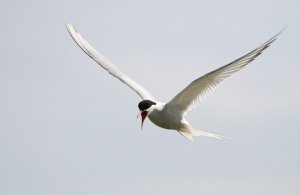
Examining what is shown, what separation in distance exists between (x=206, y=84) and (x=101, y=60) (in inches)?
148

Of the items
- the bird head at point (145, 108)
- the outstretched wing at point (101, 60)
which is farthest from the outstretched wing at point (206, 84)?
the outstretched wing at point (101, 60)

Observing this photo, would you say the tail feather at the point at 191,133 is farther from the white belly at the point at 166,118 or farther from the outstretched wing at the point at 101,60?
the outstretched wing at the point at 101,60

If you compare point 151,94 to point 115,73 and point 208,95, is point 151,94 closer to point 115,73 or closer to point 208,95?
point 115,73

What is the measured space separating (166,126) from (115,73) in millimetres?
2937

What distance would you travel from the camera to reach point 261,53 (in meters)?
10.4

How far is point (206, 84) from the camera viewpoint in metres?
11.9

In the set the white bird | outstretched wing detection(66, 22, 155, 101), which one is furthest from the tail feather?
outstretched wing detection(66, 22, 155, 101)

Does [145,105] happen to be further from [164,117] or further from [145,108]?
[164,117]

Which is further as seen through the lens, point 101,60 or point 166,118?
point 101,60

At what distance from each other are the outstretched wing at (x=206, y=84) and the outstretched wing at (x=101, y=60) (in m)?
1.85

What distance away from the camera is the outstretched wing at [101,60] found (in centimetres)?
1434

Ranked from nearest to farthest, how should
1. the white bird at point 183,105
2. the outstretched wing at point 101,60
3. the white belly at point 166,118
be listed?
1. the white bird at point 183,105
2. the white belly at point 166,118
3. the outstretched wing at point 101,60

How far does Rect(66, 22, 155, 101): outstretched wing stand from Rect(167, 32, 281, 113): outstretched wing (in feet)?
6.07

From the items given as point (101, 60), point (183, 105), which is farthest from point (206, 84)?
point (101, 60)
